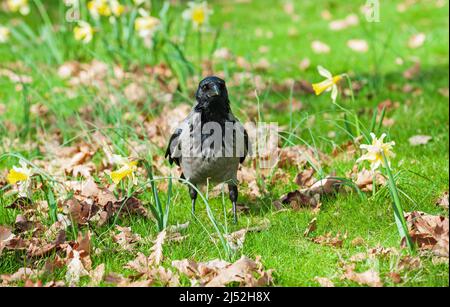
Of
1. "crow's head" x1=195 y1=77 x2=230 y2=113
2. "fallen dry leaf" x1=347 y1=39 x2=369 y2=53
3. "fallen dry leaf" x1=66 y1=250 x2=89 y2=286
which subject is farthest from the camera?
"fallen dry leaf" x1=347 y1=39 x2=369 y2=53

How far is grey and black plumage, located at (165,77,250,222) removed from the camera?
4.05 metres

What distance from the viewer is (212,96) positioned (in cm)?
401

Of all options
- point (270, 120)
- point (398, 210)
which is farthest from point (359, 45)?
point (398, 210)

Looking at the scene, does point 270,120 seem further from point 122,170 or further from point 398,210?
point 398,210

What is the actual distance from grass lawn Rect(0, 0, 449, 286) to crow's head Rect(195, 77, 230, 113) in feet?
1.85

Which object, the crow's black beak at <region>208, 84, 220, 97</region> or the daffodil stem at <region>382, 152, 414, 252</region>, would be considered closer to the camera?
the daffodil stem at <region>382, 152, 414, 252</region>

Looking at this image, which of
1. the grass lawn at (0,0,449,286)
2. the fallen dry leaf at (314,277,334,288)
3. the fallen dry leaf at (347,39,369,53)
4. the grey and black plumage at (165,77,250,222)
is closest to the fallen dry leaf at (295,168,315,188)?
the grass lawn at (0,0,449,286)

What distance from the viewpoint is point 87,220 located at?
3863 millimetres

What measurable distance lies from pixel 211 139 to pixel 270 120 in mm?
2236

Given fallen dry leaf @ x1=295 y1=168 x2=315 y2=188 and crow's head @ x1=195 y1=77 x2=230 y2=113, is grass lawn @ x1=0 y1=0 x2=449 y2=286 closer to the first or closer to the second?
fallen dry leaf @ x1=295 y1=168 x2=315 y2=188

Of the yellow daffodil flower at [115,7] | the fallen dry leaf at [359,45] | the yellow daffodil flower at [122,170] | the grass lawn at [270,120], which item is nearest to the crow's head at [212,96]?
the grass lawn at [270,120]

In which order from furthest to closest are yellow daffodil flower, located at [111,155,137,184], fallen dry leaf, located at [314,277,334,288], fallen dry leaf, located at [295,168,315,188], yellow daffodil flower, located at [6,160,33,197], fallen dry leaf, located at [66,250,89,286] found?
1. fallen dry leaf, located at [295,168,315,188]
2. yellow daffodil flower, located at [6,160,33,197]
3. yellow daffodil flower, located at [111,155,137,184]
4. fallen dry leaf, located at [66,250,89,286]
5. fallen dry leaf, located at [314,277,334,288]

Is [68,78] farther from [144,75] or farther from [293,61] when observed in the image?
[293,61]

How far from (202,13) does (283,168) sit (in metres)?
2.02
